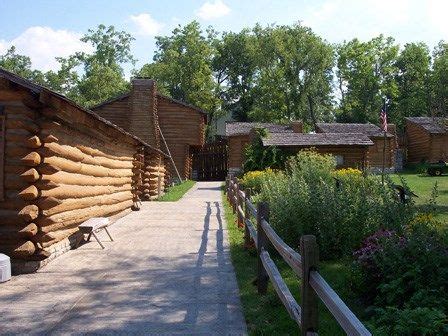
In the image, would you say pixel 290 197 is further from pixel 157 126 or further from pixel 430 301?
pixel 157 126

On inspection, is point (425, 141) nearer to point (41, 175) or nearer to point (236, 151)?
point (236, 151)

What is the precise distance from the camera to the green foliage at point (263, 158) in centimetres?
2844

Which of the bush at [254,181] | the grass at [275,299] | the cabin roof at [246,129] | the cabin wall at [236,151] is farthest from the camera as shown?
the cabin wall at [236,151]

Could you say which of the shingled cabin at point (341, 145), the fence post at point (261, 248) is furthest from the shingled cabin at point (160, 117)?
the fence post at point (261, 248)

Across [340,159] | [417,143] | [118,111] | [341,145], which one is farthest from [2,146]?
[417,143]

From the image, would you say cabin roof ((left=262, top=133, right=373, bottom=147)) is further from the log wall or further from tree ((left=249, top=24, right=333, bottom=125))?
tree ((left=249, top=24, right=333, bottom=125))

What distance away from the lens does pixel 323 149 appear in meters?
31.2

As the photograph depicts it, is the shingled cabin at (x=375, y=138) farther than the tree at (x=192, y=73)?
No

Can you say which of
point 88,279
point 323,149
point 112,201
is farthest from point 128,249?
point 323,149

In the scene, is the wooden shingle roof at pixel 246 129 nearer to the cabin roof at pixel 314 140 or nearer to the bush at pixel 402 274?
the cabin roof at pixel 314 140

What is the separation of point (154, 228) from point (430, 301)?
31.1 ft

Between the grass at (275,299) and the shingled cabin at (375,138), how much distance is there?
121 feet

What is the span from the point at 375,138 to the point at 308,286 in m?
42.4

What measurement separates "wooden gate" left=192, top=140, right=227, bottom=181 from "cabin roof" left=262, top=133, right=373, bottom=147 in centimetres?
1439
